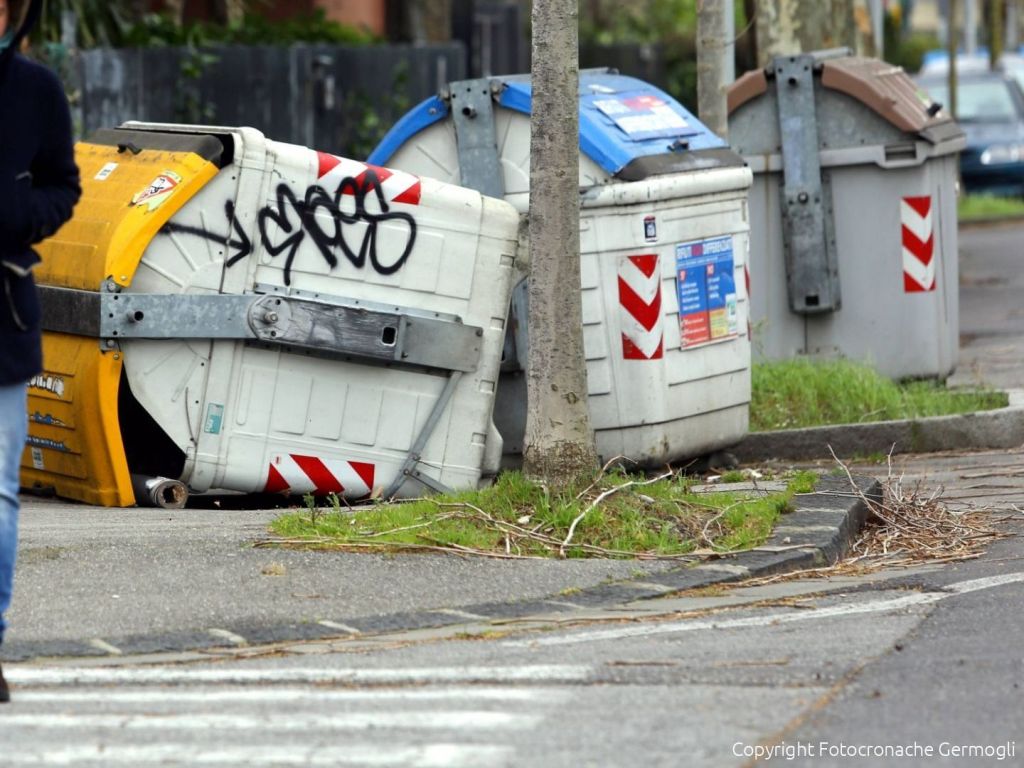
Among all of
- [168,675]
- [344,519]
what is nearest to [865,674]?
[168,675]

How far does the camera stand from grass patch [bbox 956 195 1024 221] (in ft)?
78.2

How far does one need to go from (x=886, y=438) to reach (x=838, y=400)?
0.39m

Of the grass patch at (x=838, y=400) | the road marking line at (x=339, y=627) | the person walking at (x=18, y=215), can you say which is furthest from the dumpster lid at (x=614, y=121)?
the person walking at (x=18, y=215)

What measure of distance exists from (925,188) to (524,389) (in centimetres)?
330

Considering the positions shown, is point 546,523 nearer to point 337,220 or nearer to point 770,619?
point 770,619

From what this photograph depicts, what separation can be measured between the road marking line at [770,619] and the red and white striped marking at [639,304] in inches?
92.3

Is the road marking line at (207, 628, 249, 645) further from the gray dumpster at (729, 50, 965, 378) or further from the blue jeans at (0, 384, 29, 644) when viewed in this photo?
the gray dumpster at (729, 50, 965, 378)

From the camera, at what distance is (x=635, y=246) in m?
8.24

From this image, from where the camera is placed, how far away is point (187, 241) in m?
7.48

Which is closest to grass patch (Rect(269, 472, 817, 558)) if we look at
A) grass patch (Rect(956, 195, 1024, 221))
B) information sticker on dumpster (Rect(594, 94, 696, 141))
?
information sticker on dumpster (Rect(594, 94, 696, 141))

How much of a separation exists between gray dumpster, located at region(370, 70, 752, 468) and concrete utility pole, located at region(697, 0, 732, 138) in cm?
149

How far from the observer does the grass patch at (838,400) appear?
32.2 feet

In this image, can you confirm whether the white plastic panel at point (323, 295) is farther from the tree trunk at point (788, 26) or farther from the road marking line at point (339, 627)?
the tree trunk at point (788, 26)

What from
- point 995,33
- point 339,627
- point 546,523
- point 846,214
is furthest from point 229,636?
point 995,33
